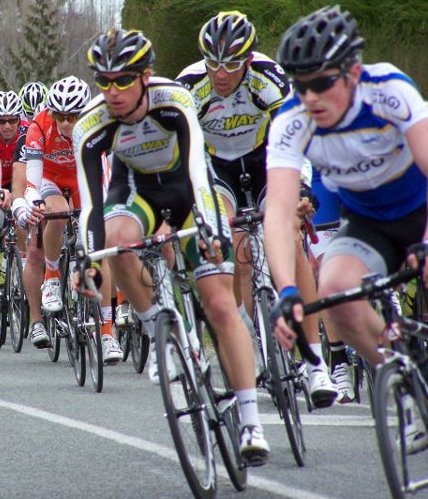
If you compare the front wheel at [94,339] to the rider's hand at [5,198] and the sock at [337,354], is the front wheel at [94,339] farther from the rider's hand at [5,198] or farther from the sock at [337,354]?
the rider's hand at [5,198]

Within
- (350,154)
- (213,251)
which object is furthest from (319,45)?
(213,251)

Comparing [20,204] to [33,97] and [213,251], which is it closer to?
[213,251]

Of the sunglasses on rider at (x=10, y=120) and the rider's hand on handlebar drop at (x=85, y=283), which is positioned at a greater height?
the sunglasses on rider at (x=10, y=120)

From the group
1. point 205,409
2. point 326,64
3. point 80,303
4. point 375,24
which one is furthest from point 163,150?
point 375,24

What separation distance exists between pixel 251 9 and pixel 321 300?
11.2 meters

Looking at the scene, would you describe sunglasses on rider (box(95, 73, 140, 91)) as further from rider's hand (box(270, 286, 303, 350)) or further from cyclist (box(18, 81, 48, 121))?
cyclist (box(18, 81, 48, 121))

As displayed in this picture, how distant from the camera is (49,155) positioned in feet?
39.5

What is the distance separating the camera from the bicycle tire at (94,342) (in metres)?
10.5

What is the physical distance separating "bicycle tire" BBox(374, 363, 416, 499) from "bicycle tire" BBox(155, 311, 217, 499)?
101cm

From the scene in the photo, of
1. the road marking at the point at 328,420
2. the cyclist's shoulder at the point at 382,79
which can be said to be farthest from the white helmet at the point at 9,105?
the cyclist's shoulder at the point at 382,79

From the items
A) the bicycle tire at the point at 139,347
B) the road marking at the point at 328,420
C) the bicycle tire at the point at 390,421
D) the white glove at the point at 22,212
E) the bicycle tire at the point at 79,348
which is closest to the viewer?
the bicycle tire at the point at 390,421

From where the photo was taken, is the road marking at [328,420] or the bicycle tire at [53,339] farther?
the bicycle tire at [53,339]

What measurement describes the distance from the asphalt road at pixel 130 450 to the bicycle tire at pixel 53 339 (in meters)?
1.55

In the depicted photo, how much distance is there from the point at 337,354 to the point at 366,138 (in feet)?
11.5
